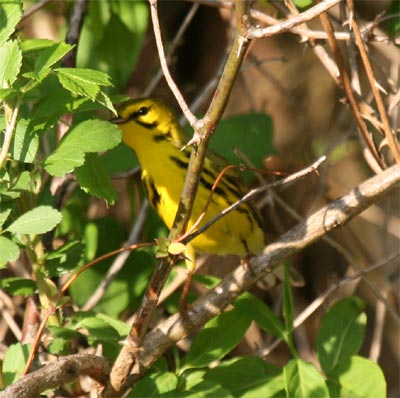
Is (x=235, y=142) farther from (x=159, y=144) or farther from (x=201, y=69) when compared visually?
(x=201, y=69)

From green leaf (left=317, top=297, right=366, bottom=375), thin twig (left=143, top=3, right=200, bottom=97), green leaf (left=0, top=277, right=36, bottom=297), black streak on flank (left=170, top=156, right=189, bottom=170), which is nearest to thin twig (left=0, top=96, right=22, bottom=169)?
green leaf (left=0, top=277, right=36, bottom=297)

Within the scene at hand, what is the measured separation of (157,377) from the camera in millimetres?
2186

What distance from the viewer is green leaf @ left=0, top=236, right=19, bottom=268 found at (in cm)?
163

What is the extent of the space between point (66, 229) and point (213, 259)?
1.05 m

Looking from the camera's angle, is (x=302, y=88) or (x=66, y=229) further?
(x=302, y=88)

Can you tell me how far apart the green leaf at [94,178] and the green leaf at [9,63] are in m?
0.29

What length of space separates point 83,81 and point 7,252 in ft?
1.11

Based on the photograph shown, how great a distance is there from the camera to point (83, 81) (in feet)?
5.43

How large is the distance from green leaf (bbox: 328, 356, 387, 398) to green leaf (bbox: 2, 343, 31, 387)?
76 cm

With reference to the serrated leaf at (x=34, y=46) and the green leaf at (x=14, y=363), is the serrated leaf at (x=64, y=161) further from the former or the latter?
the green leaf at (x=14, y=363)

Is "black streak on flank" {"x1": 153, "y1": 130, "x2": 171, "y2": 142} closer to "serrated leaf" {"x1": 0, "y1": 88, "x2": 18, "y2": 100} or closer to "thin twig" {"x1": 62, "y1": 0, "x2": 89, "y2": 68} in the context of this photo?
"thin twig" {"x1": 62, "y1": 0, "x2": 89, "y2": 68}

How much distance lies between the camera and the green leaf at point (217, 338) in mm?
2252

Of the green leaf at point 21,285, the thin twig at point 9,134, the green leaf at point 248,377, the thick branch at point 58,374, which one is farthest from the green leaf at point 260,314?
the thin twig at point 9,134

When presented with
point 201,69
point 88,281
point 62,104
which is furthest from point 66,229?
point 201,69
